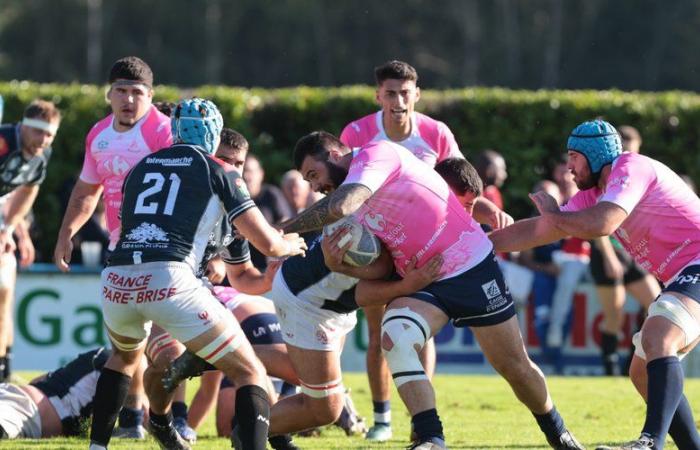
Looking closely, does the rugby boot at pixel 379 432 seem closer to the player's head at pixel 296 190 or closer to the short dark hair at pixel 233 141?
the short dark hair at pixel 233 141

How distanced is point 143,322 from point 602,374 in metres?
8.64

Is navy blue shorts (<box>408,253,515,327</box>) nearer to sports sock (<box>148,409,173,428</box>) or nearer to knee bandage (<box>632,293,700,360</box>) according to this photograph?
knee bandage (<box>632,293,700,360</box>)

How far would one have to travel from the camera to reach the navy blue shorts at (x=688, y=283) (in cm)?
723

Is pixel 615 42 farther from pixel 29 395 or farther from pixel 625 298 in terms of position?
pixel 29 395

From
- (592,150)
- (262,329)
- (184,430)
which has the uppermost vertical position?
(592,150)

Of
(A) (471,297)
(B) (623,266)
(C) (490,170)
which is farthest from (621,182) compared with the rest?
(B) (623,266)

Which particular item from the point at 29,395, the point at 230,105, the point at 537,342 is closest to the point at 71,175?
the point at 230,105

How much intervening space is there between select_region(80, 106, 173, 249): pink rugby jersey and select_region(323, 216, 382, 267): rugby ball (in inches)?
82.4

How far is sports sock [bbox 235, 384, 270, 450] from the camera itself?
6957 mm

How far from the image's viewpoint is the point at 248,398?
22.9ft

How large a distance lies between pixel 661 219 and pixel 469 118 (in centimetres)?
993

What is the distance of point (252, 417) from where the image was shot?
6.95 meters

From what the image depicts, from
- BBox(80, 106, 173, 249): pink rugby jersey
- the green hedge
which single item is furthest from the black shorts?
BBox(80, 106, 173, 249): pink rugby jersey

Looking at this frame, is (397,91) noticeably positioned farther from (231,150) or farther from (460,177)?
(460,177)
